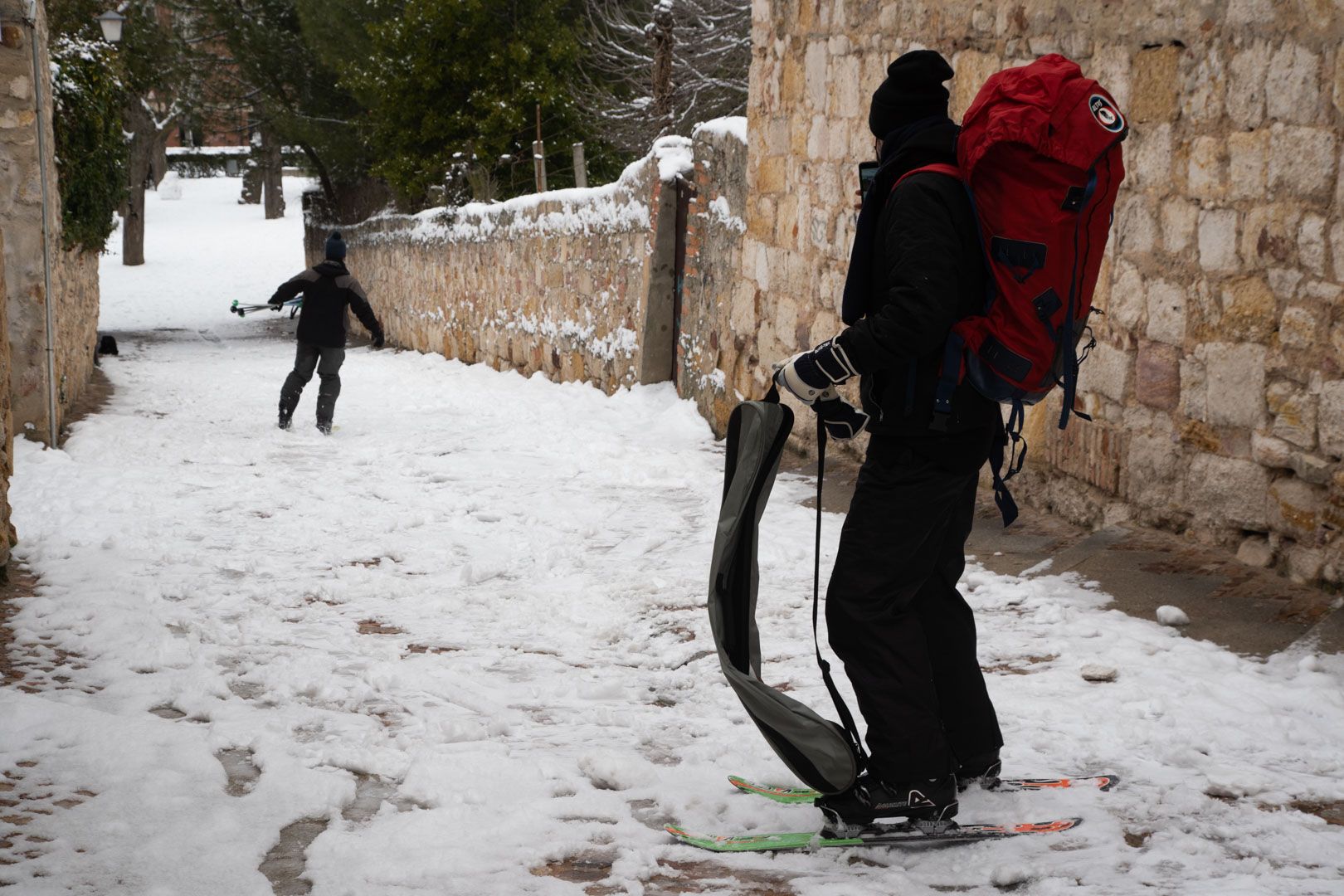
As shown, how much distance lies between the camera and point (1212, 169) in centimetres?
427

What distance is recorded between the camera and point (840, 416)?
2.63 meters

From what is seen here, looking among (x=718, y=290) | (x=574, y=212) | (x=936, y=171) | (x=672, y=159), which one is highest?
(x=672, y=159)

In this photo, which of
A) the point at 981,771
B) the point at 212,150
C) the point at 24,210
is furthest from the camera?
the point at 212,150

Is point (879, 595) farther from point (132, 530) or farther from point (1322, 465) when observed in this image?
point (132, 530)

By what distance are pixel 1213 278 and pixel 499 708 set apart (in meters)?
2.80

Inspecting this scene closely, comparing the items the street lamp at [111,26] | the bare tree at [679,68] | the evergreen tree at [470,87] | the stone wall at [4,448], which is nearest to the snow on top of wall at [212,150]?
the evergreen tree at [470,87]

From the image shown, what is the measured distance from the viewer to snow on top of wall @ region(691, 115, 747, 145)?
830 centimetres

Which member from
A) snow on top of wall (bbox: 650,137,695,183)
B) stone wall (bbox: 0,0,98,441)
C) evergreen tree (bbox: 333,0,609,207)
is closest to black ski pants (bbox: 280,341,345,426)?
stone wall (bbox: 0,0,98,441)

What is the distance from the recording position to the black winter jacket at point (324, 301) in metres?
9.38

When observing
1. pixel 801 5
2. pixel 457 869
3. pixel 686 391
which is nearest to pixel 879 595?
pixel 457 869

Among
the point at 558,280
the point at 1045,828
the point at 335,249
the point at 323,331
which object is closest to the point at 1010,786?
the point at 1045,828

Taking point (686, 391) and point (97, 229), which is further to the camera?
point (97, 229)

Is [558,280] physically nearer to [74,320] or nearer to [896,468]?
[74,320]

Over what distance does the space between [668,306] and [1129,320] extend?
5.21 metres
